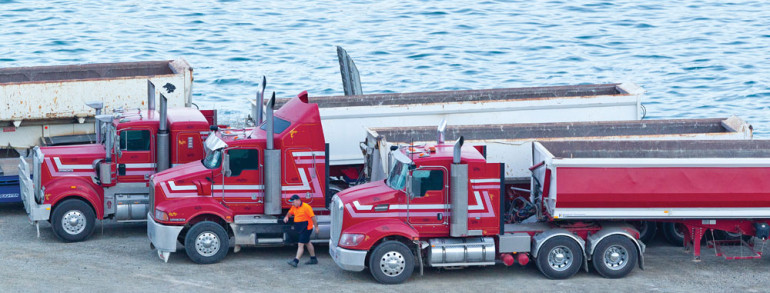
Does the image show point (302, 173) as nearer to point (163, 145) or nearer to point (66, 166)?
point (163, 145)

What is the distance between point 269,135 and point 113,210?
384cm

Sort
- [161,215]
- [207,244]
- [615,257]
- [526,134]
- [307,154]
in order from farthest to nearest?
1. [526,134]
2. [307,154]
3. [207,244]
4. [161,215]
5. [615,257]

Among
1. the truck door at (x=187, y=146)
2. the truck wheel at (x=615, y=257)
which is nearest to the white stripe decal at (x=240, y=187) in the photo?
the truck door at (x=187, y=146)

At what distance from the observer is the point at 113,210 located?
66.6ft

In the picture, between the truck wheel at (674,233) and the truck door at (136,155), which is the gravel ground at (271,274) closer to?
the truck wheel at (674,233)

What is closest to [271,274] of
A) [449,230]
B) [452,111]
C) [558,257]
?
[449,230]

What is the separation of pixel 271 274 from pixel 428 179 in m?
3.00

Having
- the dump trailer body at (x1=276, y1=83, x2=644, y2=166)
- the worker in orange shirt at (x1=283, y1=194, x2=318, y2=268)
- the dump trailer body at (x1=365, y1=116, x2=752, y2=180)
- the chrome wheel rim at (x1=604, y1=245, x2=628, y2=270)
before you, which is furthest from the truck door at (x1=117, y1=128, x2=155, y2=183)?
the chrome wheel rim at (x1=604, y1=245, x2=628, y2=270)

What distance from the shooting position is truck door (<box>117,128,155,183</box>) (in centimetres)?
2006

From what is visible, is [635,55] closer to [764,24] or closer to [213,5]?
[764,24]

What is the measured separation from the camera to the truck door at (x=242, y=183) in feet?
61.1

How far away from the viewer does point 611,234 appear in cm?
1770

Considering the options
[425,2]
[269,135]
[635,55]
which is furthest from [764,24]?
[269,135]

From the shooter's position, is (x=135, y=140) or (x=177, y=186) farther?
(x=135, y=140)
